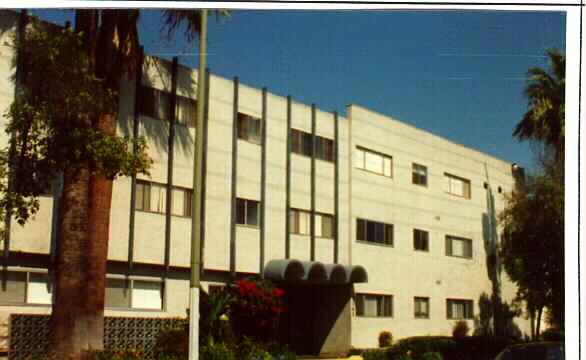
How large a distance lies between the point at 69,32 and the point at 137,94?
3873 mm

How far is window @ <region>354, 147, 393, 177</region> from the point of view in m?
27.5

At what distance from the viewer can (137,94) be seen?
21250 millimetres

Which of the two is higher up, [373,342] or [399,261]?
[399,261]

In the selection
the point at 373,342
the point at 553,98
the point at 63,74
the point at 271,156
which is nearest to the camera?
the point at 63,74

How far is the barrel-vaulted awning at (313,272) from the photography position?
79.4 feet

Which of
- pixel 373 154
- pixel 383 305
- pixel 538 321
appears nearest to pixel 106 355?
pixel 383 305

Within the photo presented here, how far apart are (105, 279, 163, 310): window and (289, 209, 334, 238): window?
5712 mm

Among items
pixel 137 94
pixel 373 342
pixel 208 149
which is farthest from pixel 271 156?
pixel 373 342

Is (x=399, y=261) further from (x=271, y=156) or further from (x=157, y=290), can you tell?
(x=157, y=290)

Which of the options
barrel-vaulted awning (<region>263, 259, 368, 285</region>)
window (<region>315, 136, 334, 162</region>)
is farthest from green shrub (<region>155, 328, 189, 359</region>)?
window (<region>315, 136, 334, 162</region>)

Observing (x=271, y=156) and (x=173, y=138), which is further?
(x=271, y=156)

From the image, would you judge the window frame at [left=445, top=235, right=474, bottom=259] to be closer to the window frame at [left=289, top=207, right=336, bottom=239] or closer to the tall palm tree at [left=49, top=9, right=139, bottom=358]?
the window frame at [left=289, top=207, right=336, bottom=239]

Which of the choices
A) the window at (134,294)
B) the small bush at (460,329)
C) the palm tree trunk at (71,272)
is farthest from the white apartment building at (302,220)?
the palm tree trunk at (71,272)

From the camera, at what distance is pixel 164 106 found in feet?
71.7
